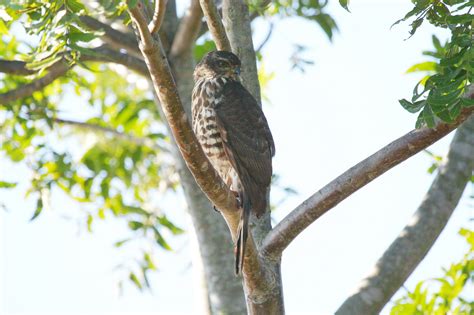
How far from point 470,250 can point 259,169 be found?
163cm

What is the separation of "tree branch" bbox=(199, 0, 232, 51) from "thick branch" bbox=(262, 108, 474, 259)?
1.35m

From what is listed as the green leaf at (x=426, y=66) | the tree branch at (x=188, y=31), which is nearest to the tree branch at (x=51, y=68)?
the tree branch at (x=188, y=31)

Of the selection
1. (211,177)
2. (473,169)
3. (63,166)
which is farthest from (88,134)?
(211,177)

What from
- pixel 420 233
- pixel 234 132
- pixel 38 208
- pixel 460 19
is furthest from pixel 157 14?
pixel 38 208

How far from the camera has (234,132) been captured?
5.60 meters

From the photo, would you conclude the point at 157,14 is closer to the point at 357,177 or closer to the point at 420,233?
the point at 357,177

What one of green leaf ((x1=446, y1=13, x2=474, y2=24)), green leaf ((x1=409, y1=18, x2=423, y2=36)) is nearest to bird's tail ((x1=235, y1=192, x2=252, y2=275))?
green leaf ((x1=409, y1=18, x2=423, y2=36))

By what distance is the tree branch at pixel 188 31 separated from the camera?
6.49m

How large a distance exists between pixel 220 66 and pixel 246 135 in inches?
25.9

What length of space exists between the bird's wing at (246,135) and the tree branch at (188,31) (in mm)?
829

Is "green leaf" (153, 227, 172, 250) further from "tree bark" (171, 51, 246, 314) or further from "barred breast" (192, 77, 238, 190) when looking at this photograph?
"barred breast" (192, 77, 238, 190)

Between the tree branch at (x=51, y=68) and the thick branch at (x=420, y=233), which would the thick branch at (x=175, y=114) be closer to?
the thick branch at (x=420, y=233)

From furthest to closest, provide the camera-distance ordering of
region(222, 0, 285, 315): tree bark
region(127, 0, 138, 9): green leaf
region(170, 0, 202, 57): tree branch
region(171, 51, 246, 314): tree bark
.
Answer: region(170, 0, 202, 57): tree branch → region(171, 51, 246, 314): tree bark → region(222, 0, 285, 315): tree bark → region(127, 0, 138, 9): green leaf

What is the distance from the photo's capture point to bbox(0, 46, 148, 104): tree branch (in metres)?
6.57
